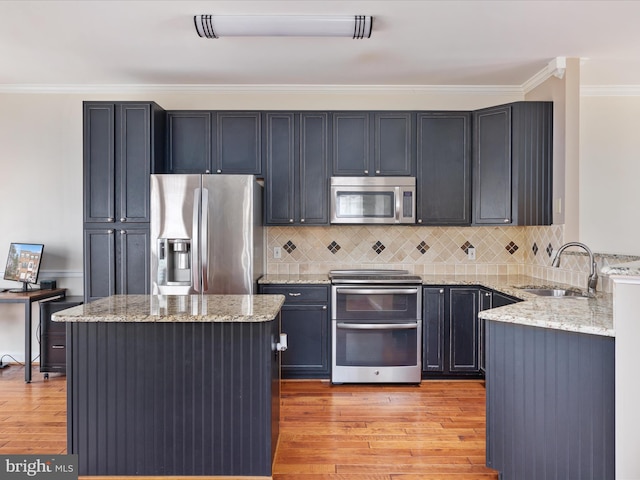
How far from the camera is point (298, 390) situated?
141 inches

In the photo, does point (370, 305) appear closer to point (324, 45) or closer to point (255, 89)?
point (324, 45)

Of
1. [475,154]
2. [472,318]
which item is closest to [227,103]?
[475,154]

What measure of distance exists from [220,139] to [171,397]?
2494 millimetres

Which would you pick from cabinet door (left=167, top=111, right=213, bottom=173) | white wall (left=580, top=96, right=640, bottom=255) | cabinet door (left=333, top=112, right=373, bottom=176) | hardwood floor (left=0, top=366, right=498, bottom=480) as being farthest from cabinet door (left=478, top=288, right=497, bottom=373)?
cabinet door (left=167, top=111, right=213, bottom=173)

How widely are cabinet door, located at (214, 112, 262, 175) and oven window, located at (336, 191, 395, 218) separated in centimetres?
81

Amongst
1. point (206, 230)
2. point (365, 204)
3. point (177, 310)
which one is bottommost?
point (177, 310)

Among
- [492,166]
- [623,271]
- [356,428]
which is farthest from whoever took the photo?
[492,166]

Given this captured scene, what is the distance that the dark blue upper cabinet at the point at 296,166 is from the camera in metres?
3.96

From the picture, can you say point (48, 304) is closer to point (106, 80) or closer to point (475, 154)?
point (106, 80)

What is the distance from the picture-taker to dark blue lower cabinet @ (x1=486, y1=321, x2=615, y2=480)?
6.12 feet

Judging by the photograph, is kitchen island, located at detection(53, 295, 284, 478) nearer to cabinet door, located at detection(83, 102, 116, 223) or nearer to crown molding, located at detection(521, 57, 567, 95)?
cabinet door, located at detection(83, 102, 116, 223)

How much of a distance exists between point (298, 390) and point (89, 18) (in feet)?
10.1

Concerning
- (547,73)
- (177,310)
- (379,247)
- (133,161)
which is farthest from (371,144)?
(177,310)

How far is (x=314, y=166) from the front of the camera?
3.97m
